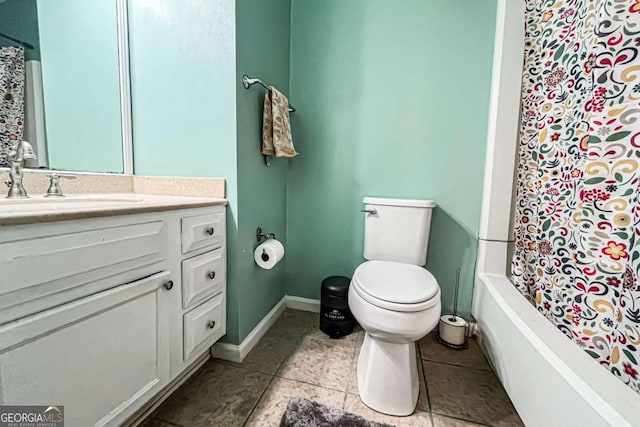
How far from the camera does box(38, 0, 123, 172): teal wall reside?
1.15 metres

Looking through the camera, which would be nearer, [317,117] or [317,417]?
[317,417]

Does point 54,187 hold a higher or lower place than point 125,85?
lower

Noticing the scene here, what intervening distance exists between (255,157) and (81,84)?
0.88m

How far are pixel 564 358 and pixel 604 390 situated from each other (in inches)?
5.6

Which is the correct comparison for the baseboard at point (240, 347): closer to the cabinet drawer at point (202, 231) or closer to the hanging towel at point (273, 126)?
the cabinet drawer at point (202, 231)

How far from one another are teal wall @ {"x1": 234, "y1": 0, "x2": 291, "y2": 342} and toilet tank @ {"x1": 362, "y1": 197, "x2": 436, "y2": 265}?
0.59 m

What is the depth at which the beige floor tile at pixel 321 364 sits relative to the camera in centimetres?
118

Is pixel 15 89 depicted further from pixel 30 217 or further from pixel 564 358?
pixel 564 358

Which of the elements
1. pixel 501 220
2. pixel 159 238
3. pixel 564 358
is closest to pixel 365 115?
pixel 501 220

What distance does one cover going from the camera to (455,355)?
1391 millimetres

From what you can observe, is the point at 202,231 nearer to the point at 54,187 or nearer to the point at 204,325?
the point at 204,325

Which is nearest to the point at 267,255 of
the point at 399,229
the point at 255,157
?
the point at 255,157

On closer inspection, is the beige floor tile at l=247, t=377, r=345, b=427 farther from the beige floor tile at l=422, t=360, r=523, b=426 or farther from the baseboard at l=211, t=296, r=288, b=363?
the beige floor tile at l=422, t=360, r=523, b=426

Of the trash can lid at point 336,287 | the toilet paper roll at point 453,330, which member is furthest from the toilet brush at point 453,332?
the trash can lid at point 336,287
